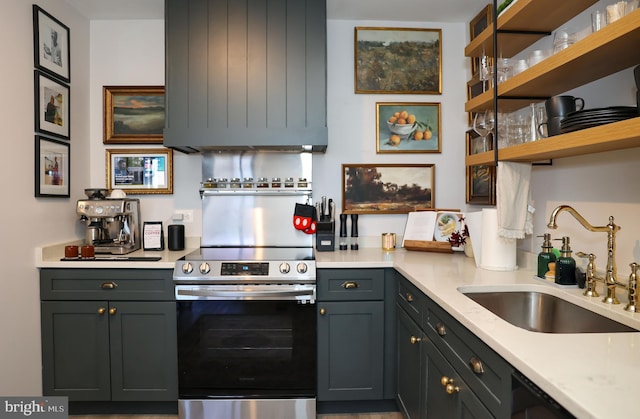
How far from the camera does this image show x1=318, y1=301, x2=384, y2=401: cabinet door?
7.32ft

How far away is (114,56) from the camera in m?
2.80

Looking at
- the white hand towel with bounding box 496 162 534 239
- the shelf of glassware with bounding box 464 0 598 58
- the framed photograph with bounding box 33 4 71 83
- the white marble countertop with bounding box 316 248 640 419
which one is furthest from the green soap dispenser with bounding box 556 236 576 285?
the framed photograph with bounding box 33 4 71 83

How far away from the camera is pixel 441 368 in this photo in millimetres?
1469

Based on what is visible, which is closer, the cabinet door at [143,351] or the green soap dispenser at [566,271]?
the green soap dispenser at [566,271]

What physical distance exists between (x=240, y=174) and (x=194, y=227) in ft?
1.70

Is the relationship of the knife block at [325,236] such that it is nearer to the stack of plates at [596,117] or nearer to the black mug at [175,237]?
the black mug at [175,237]

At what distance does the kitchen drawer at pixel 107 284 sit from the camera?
2209 mm

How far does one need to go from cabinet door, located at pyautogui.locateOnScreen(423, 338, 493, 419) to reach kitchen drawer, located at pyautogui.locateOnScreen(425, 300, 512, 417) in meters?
0.03

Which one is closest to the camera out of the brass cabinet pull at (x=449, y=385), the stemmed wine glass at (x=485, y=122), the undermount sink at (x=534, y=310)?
the brass cabinet pull at (x=449, y=385)

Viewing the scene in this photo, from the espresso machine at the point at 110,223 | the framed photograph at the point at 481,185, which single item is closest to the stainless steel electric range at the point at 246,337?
the espresso machine at the point at 110,223

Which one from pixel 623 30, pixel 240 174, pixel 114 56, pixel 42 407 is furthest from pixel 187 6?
pixel 42 407

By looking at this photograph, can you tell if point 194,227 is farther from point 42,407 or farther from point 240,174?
point 42,407

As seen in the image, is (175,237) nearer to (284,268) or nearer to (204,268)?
(204,268)

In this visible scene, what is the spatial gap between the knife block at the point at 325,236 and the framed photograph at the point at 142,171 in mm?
1132
